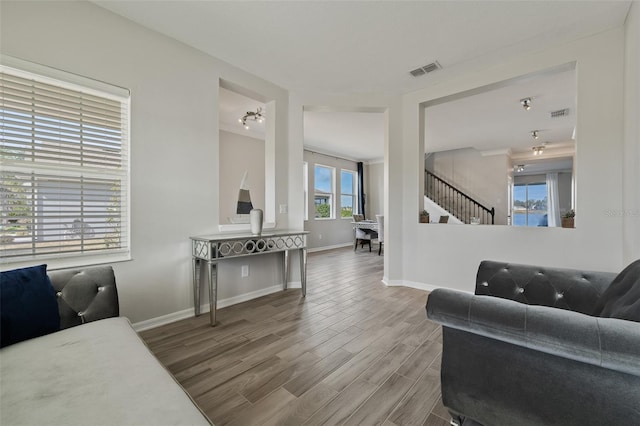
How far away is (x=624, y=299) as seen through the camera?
1159mm

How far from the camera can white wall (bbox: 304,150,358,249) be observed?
7332 mm

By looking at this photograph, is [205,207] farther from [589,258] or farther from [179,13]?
[589,258]

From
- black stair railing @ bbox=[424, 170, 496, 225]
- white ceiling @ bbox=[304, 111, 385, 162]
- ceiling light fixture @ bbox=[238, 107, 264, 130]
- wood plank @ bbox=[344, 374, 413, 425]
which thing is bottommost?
wood plank @ bbox=[344, 374, 413, 425]

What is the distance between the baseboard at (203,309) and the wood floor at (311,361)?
9 centimetres

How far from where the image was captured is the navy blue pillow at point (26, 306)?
1310 millimetres

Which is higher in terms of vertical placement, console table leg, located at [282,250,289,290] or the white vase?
the white vase

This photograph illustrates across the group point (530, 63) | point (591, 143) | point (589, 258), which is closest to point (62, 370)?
point (589, 258)

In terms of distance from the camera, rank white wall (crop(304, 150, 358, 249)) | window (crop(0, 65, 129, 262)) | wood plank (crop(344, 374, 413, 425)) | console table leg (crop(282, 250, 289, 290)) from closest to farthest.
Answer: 1. wood plank (crop(344, 374, 413, 425))
2. window (crop(0, 65, 129, 262))
3. console table leg (crop(282, 250, 289, 290))
4. white wall (crop(304, 150, 358, 249))

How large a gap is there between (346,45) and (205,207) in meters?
2.28

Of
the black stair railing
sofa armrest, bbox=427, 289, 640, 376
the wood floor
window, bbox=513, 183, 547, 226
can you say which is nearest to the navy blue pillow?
the wood floor

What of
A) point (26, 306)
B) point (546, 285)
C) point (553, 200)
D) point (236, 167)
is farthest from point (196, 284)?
point (553, 200)

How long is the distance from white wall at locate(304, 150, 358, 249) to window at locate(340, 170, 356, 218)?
143 mm

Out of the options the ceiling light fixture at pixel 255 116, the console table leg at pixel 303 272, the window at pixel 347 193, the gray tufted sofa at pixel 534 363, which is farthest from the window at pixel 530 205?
the gray tufted sofa at pixel 534 363

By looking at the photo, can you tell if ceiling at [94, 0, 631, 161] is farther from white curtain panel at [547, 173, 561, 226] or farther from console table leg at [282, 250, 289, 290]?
white curtain panel at [547, 173, 561, 226]
